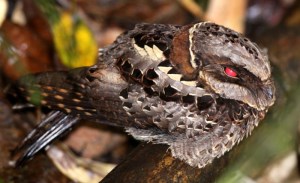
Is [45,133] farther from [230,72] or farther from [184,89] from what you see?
[230,72]

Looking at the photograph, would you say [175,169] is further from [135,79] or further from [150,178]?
[135,79]

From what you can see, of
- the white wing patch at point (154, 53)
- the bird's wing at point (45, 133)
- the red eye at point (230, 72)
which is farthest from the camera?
the bird's wing at point (45, 133)

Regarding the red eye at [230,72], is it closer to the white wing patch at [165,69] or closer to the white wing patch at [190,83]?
the white wing patch at [190,83]

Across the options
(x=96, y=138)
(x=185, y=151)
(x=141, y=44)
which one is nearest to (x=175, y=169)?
(x=185, y=151)

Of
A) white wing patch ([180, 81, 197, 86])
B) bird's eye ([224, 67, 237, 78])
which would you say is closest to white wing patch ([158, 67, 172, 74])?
white wing patch ([180, 81, 197, 86])

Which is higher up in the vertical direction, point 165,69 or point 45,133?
point 165,69

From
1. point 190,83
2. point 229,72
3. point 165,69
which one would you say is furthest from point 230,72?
point 165,69

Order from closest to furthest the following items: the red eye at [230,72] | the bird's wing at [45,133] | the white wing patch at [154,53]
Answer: the red eye at [230,72], the white wing patch at [154,53], the bird's wing at [45,133]

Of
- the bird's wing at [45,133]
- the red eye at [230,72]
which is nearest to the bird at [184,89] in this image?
the red eye at [230,72]

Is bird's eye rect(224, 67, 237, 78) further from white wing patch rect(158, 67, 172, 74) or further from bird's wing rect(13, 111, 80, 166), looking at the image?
bird's wing rect(13, 111, 80, 166)
